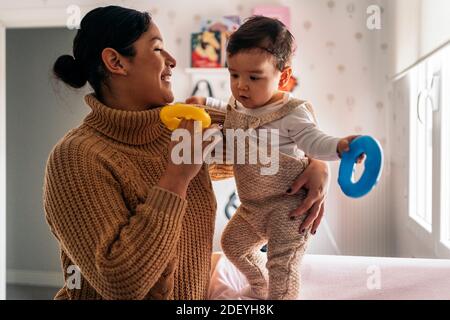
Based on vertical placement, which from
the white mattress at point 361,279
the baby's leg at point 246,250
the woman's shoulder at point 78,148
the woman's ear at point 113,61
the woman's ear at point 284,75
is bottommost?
the white mattress at point 361,279

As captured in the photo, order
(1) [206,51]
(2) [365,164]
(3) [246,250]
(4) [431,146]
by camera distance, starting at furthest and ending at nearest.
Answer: (1) [206,51], (4) [431,146], (3) [246,250], (2) [365,164]

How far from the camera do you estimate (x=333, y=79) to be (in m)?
1.90

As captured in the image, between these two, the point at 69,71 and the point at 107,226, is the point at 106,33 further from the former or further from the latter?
the point at 107,226

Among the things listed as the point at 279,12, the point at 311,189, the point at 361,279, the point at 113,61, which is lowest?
the point at 361,279

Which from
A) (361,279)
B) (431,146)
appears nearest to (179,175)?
(361,279)

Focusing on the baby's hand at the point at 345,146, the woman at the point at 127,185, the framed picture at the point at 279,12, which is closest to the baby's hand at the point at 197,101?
the woman at the point at 127,185

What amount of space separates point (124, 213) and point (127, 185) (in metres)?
0.06

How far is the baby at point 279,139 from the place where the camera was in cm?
75

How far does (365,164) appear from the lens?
604mm

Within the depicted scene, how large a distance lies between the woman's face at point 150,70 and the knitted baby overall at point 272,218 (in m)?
0.13

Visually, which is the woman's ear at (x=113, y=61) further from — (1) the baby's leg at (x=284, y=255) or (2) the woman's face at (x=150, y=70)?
(1) the baby's leg at (x=284, y=255)

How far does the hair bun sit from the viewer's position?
0.84 m

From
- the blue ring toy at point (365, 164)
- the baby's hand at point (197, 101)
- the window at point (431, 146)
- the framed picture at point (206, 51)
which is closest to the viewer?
the blue ring toy at point (365, 164)

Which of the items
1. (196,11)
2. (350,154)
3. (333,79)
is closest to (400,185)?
(333,79)
